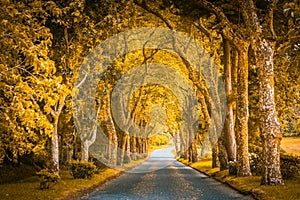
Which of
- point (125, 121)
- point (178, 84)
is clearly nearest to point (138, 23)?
point (125, 121)

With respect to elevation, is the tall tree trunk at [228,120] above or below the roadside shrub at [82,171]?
above

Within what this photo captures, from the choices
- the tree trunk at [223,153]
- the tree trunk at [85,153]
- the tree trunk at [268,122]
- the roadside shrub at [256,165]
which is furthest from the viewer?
the tree trunk at [85,153]

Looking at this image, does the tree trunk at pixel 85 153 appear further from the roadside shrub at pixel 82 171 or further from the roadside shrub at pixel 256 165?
the roadside shrub at pixel 256 165

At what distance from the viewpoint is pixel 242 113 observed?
21047 mm

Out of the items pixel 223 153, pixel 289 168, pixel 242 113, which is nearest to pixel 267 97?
pixel 242 113

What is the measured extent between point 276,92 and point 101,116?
693 inches

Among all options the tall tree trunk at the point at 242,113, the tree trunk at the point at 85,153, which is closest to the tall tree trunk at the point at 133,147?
the tree trunk at the point at 85,153

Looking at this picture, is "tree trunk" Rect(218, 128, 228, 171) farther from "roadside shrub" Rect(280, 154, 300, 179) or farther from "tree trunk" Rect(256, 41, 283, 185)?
"tree trunk" Rect(256, 41, 283, 185)

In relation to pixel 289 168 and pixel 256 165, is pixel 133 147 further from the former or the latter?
pixel 289 168

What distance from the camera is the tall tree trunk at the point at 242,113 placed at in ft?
68.7

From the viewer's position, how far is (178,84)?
49.2m

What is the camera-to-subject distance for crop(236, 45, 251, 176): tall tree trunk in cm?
2094

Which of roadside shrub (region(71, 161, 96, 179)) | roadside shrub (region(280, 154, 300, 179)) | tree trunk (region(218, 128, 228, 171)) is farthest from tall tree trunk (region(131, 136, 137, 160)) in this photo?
roadside shrub (region(280, 154, 300, 179))

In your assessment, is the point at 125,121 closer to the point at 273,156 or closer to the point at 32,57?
the point at 273,156
